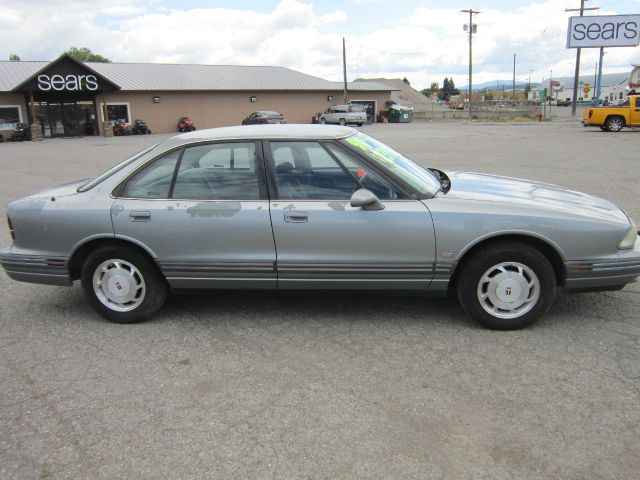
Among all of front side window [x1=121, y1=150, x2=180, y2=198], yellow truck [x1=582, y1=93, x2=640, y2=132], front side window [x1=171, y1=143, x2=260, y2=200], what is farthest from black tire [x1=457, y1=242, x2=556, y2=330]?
yellow truck [x1=582, y1=93, x2=640, y2=132]

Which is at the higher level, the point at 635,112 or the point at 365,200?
the point at 635,112

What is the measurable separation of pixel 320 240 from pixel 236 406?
137 cm

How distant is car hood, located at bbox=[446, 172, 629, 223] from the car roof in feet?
3.41

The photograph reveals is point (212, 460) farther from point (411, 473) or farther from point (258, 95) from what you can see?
point (258, 95)

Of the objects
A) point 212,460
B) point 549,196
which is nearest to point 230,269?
point 212,460

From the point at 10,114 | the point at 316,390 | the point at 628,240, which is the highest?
the point at 10,114

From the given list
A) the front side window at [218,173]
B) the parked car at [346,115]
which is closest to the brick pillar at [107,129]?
the parked car at [346,115]

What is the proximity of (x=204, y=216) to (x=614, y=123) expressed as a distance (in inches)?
1161

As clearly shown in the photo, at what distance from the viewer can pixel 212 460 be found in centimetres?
270

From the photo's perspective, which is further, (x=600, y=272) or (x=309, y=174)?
(x=309, y=174)

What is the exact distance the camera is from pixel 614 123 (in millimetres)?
28281

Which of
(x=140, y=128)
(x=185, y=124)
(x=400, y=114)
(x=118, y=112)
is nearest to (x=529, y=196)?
(x=140, y=128)

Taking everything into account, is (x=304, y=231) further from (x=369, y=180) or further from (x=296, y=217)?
(x=369, y=180)

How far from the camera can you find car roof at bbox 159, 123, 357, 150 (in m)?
4.23
